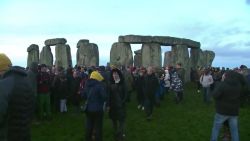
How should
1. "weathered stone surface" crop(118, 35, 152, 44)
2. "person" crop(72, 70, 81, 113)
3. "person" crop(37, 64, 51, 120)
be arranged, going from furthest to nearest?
"weathered stone surface" crop(118, 35, 152, 44) → "person" crop(72, 70, 81, 113) → "person" crop(37, 64, 51, 120)

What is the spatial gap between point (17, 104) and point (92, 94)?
487cm

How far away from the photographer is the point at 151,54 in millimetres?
29938

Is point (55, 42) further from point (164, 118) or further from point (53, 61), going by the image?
point (164, 118)

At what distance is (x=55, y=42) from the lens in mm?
32906

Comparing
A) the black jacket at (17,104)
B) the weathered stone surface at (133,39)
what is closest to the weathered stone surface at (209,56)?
the weathered stone surface at (133,39)

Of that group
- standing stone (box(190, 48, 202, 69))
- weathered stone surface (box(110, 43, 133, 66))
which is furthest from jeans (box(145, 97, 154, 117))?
standing stone (box(190, 48, 202, 69))

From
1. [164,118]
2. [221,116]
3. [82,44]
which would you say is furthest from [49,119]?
[82,44]

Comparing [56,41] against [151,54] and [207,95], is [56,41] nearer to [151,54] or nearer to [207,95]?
[151,54]

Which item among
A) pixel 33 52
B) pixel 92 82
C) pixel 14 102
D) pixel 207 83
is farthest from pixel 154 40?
pixel 14 102

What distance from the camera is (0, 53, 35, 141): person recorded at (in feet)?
15.9

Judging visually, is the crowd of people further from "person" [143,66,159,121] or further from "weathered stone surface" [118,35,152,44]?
"weathered stone surface" [118,35,152,44]

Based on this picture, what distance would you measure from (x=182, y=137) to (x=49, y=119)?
14.2ft

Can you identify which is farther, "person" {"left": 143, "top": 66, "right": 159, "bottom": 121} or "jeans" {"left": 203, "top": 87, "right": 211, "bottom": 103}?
"jeans" {"left": 203, "top": 87, "right": 211, "bottom": 103}

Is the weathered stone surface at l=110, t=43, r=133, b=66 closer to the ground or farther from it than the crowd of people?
farther from it
